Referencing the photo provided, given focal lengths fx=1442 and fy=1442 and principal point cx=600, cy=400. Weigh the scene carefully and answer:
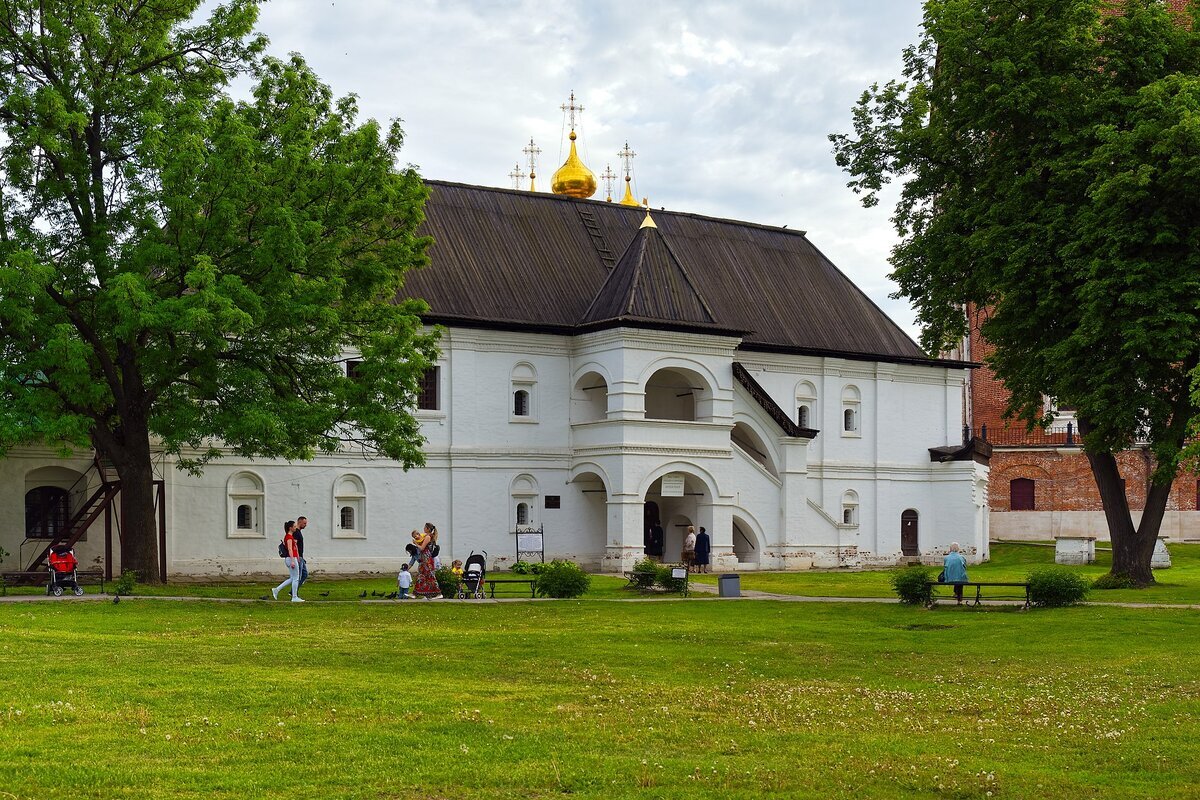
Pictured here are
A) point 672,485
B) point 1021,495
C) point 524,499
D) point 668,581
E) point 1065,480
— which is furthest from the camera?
point 1021,495

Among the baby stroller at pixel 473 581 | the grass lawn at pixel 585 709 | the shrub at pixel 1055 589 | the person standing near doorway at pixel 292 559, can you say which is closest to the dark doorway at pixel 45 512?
the person standing near doorway at pixel 292 559

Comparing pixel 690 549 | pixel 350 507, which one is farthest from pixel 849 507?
pixel 350 507

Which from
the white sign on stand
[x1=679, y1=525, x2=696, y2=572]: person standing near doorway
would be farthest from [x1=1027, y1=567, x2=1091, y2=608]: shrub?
the white sign on stand

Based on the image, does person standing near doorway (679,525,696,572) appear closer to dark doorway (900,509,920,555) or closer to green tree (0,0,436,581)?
dark doorway (900,509,920,555)

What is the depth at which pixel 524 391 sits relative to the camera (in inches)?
1713

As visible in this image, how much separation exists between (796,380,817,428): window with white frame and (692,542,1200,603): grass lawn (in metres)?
5.60

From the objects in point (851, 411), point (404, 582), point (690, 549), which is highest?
point (851, 411)

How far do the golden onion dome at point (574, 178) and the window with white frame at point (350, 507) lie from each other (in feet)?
74.5

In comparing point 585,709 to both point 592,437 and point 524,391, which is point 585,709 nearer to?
point 592,437

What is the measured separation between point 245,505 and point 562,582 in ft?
43.8

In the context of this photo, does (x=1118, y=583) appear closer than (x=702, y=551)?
Yes

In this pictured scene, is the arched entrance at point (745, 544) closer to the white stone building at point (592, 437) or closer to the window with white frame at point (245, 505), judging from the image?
the white stone building at point (592, 437)

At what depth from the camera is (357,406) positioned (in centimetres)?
2972

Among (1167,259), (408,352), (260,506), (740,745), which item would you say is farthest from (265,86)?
(740,745)
